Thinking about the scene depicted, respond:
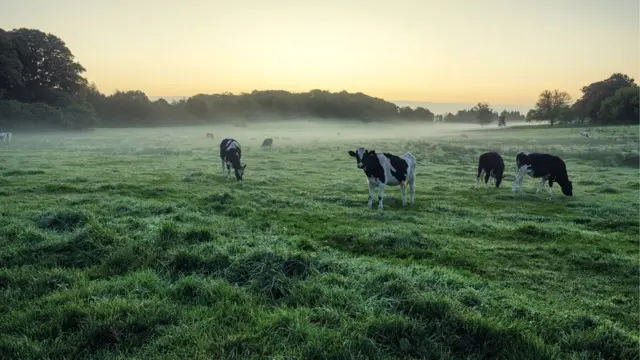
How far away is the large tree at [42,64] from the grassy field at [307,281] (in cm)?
7368

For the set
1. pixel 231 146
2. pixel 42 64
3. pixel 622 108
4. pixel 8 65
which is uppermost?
pixel 42 64

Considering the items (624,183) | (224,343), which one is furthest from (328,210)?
(624,183)

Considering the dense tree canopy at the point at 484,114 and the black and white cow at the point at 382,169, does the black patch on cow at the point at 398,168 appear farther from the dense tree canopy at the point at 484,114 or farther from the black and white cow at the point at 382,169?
the dense tree canopy at the point at 484,114

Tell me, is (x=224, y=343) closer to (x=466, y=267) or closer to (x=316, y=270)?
(x=316, y=270)

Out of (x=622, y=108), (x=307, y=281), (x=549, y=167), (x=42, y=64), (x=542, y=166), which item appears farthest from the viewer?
(x=622, y=108)

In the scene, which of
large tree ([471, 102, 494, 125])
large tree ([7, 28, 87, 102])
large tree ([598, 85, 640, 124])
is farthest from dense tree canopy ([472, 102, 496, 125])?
large tree ([7, 28, 87, 102])

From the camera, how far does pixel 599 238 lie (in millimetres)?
10703

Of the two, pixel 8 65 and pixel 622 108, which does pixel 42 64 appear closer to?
pixel 8 65

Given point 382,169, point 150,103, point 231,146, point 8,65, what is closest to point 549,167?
point 382,169

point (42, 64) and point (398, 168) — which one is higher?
point (42, 64)

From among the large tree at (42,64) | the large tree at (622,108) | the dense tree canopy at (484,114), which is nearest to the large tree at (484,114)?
the dense tree canopy at (484,114)

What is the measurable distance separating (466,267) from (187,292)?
18.5 ft

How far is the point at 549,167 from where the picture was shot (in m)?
18.0

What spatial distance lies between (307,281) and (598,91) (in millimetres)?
127116
